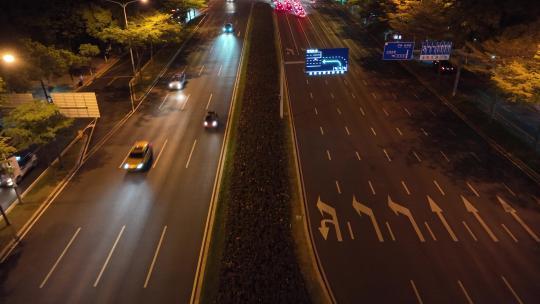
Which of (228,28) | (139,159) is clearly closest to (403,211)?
(139,159)

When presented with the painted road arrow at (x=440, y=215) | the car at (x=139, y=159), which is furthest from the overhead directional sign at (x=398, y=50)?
the car at (x=139, y=159)

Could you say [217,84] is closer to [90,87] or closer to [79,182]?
[90,87]

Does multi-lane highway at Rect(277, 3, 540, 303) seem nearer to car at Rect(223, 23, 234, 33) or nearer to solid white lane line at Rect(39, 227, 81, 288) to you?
solid white lane line at Rect(39, 227, 81, 288)

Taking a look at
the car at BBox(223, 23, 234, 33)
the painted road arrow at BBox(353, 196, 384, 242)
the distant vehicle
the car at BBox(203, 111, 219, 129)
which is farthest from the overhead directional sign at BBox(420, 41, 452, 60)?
the car at BBox(223, 23, 234, 33)

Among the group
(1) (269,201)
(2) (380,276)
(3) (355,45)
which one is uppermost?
(3) (355,45)

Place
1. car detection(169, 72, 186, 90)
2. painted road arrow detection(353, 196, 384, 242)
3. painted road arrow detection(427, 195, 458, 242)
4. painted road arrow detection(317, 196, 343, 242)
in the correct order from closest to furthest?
1. painted road arrow detection(427, 195, 458, 242)
2. painted road arrow detection(317, 196, 343, 242)
3. painted road arrow detection(353, 196, 384, 242)
4. car detection(169, 72, 186, 90)

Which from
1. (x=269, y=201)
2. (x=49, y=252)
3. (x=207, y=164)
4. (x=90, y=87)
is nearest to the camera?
(x=49, y=252)

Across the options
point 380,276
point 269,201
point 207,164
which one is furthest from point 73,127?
point 380,276

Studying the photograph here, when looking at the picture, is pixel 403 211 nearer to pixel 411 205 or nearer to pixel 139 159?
pixel 411 205
